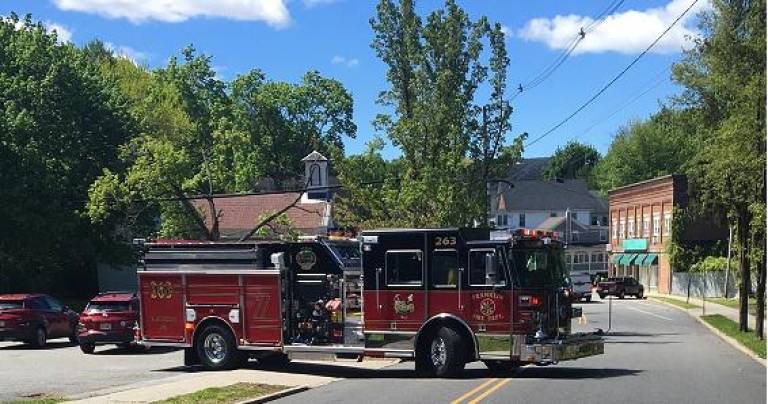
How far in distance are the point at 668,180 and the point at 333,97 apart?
90.6 ft

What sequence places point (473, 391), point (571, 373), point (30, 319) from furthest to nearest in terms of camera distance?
point (30, 319) < point (571, 373) < point (473, 391)

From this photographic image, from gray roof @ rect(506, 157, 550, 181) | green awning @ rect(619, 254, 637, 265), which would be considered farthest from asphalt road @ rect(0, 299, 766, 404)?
gray roof @ rect(506, 157, 550, 181)

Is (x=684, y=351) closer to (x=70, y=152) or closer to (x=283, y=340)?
(x=283, y=340)

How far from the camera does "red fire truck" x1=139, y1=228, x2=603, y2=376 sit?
16516mm

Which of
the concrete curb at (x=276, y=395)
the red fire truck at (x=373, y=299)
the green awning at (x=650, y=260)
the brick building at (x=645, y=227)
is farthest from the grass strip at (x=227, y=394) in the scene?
the green awning at (x=650, y=260)

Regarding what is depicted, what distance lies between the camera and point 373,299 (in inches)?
685

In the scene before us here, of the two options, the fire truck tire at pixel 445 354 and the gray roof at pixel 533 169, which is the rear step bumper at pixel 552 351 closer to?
the fire truck tire at pixel 445 354

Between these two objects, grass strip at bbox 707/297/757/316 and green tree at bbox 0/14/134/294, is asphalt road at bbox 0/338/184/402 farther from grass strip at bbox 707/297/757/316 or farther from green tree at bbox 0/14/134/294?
grass strip at bbox 707/297/757/316

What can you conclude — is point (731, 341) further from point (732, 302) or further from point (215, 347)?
point (732, 302)

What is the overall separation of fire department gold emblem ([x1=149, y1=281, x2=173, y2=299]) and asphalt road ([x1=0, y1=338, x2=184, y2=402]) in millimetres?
1537

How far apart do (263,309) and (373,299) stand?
2.33 meters

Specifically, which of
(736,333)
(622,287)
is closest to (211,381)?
(736,333)

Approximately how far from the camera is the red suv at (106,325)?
23.4 meters

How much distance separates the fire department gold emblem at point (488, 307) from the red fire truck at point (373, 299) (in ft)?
0.06
